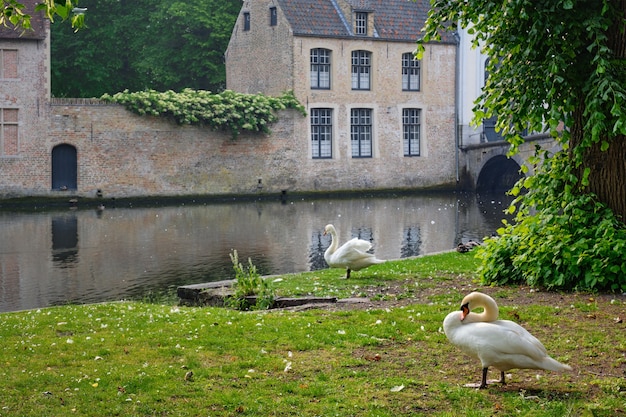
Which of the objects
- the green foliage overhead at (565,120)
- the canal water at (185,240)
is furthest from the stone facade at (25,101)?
the green foliage overhead at (565,120)

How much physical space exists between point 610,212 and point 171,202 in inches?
1034

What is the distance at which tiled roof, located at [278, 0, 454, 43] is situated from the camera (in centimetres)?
3938

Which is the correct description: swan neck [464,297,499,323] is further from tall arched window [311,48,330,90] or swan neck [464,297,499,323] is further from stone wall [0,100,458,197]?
tall arched window [311,48,330,90]

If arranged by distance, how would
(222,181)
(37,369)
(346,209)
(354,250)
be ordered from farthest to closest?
(222,181) → (346,209) → (354,250) → (37,369)

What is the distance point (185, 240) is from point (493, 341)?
16.1 meters

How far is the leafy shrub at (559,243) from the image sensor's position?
970 centimetres

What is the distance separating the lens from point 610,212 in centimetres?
1017

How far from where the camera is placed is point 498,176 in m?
42.8

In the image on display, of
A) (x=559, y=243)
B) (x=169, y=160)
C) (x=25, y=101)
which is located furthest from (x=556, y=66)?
(x=25, y=101)

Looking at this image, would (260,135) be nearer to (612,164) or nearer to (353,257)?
(353,257)

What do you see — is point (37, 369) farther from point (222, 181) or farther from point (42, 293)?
point (222, 181)

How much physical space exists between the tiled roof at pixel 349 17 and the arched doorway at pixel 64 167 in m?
10.6

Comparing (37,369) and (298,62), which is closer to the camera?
(37,369)

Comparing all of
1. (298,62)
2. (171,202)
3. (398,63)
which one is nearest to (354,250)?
(171,202)
